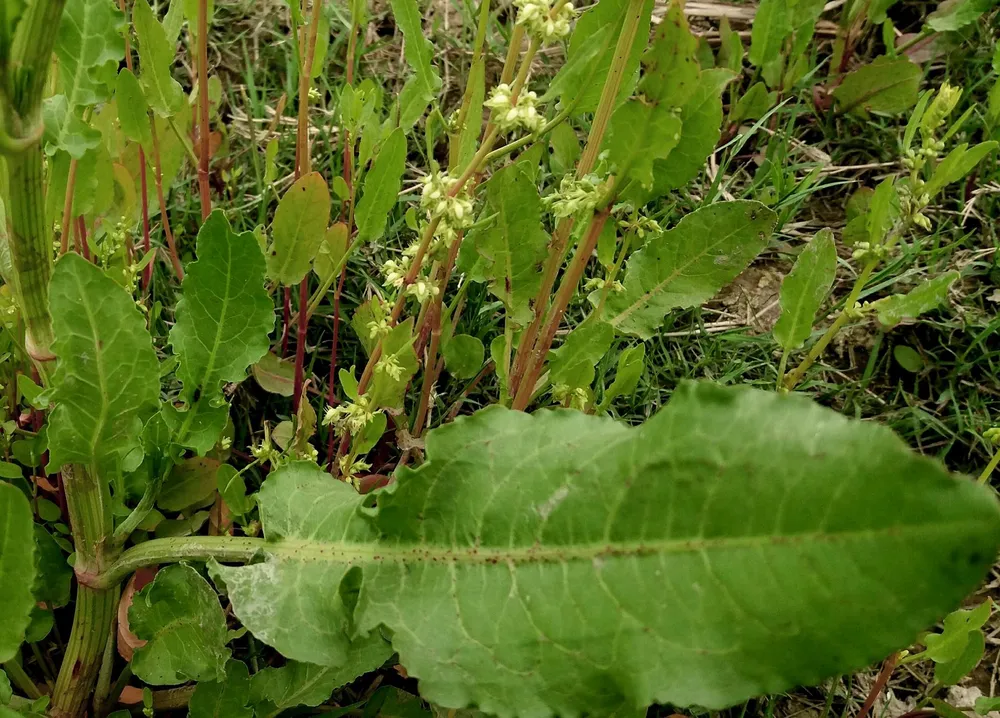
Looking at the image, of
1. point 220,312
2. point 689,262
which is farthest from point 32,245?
point 689,262

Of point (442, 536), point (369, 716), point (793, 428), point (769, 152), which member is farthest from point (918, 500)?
Answer: point (769, 152)

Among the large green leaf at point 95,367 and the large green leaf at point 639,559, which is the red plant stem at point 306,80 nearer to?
the large green leaf at point 95,367

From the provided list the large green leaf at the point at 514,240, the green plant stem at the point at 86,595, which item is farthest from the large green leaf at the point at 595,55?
the green plant stem at the point at 86,595

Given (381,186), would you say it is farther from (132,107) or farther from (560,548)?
(560,548)

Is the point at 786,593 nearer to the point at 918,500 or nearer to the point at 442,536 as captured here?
the point at 918,500

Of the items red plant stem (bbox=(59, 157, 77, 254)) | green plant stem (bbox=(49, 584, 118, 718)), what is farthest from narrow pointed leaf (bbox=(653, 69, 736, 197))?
green plant stem (bbox=(49, 584, 118, 718))
